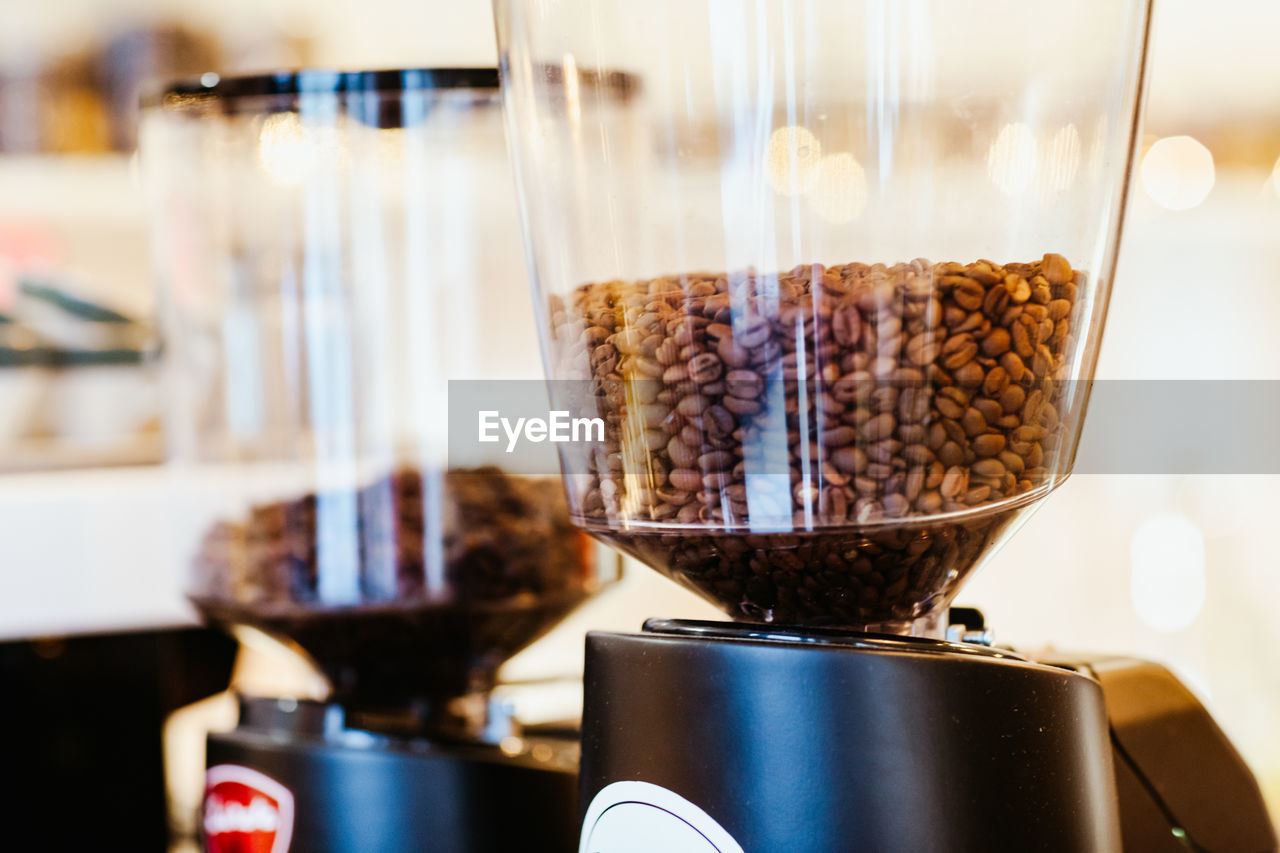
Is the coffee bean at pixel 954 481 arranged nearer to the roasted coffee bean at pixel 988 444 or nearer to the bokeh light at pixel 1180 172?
the roasted coffee bean at pixel 988 444

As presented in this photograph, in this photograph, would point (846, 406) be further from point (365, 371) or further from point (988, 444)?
point (365, 371)

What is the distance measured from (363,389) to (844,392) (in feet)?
1.07

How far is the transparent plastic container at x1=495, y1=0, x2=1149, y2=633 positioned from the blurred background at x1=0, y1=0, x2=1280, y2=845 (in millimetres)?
382

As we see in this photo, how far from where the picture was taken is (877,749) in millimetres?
347

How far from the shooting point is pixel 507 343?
0.63 meters

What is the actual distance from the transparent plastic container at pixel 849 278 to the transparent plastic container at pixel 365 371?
7.9 inches

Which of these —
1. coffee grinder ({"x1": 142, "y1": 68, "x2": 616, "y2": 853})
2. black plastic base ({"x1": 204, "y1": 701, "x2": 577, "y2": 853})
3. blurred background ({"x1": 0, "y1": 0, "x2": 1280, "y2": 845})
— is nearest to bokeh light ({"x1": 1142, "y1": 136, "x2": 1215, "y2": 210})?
blurred background ({"x1": 0, "y1": 0, "x2": 1280, "y2": 845})

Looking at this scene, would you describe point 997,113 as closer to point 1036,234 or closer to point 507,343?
point 1036,234

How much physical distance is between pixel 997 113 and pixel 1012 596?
4.07 ft

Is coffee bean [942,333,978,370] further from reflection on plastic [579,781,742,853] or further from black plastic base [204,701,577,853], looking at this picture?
black plastic base [204,701,577,853]

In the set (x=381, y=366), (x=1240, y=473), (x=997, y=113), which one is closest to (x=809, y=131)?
(x=997, y=113)

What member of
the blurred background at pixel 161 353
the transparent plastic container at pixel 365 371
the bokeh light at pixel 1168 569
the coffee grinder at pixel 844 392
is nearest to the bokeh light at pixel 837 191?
the coffee grinder at pixel 844 392

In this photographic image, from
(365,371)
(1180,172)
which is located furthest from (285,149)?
(1180,172)

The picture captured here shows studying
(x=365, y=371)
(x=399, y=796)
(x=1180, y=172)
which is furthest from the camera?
(x=1180, y=172)
